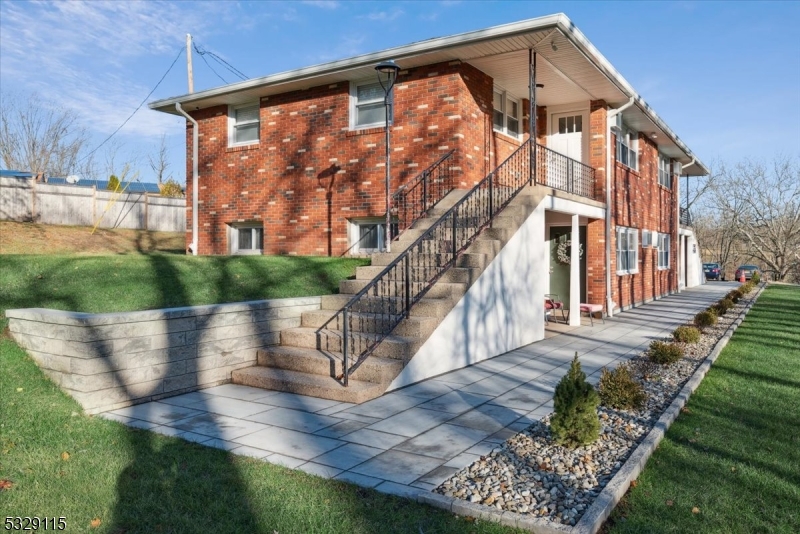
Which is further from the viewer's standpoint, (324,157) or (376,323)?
(324,157)

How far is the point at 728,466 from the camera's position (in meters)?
4.26

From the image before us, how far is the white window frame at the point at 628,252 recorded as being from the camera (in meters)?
15.4

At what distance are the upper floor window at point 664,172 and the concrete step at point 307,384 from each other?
18.1 m

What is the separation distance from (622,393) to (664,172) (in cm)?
1876

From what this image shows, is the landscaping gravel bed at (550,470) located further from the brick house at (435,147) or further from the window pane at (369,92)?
the window pane at (369,92)

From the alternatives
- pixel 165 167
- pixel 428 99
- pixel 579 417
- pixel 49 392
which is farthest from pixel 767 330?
pixel 165 167

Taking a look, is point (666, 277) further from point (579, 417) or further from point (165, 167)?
point (165, 167)

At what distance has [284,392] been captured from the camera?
657cm

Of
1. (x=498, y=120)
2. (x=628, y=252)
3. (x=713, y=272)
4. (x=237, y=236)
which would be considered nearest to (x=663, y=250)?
(x=628, y=252)

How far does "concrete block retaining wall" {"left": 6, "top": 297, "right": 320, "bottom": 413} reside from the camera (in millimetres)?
5547

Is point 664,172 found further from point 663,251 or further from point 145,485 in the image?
point 145,485

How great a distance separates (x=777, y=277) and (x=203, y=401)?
47.6 metres

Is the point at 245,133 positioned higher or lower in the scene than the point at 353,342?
higher

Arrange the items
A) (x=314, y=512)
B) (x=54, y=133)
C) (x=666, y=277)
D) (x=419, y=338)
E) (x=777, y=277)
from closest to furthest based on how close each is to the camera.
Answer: (x=314, y=512) < (x=419, y=338) < (x=666, y=277) < (x=54, y=133) < (x=777, y=277)
